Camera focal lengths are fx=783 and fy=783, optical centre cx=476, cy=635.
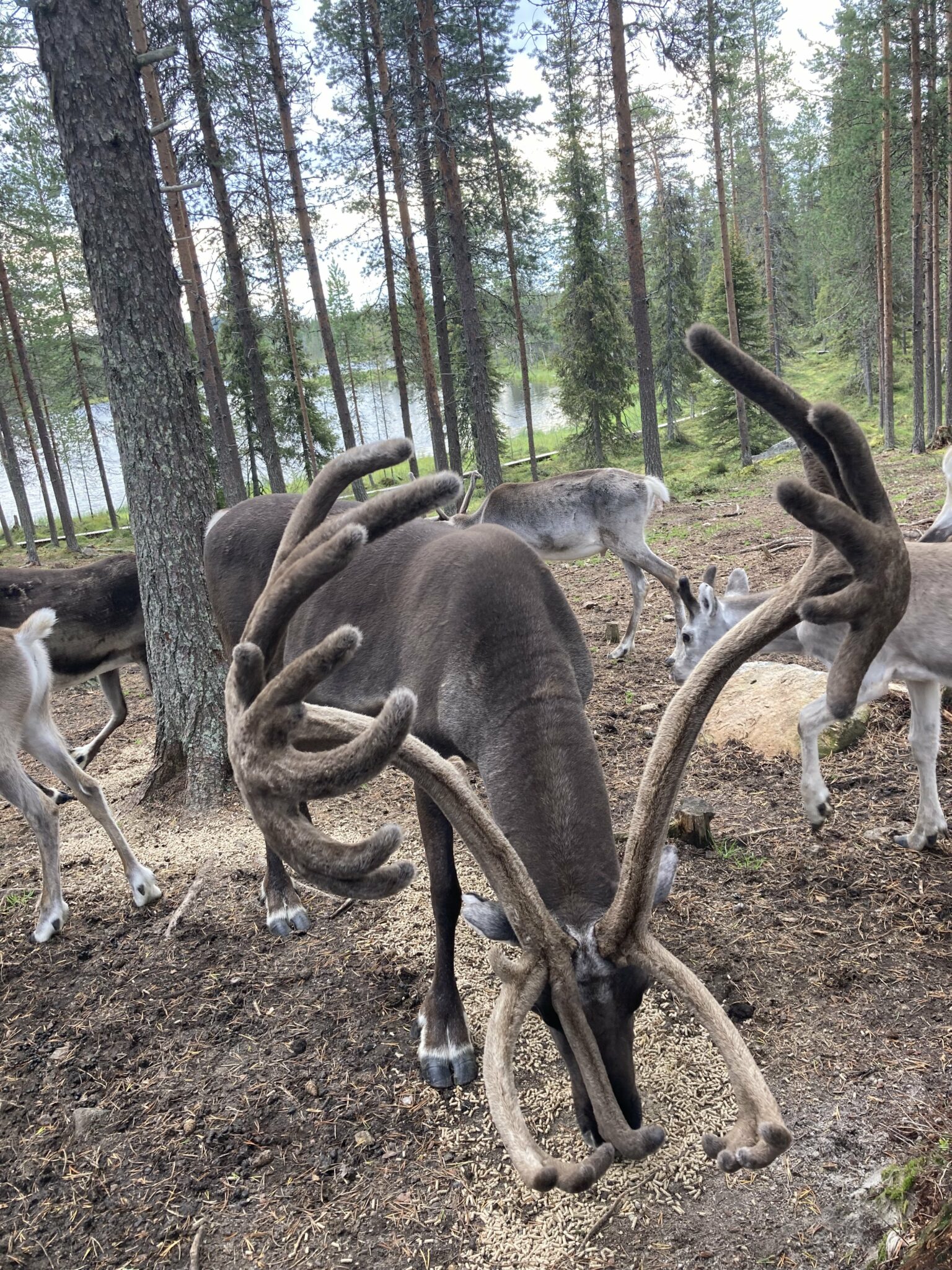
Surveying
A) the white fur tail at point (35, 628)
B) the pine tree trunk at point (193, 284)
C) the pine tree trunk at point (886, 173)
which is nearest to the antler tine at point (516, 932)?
the white fur tail at point (35, 628)

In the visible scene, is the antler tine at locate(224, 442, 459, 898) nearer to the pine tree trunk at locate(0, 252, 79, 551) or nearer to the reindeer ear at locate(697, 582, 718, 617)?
the reindeer ear at locate(697, 582, 718, 617)

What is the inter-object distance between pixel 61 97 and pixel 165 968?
539 cm

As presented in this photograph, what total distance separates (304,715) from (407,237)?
19141mm

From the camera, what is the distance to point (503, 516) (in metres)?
11.6

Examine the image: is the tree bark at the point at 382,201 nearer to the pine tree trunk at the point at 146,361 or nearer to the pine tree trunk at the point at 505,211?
the pine tree trunk at the point at 505,211

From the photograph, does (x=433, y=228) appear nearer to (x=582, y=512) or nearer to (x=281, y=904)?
(x=582, y=512)

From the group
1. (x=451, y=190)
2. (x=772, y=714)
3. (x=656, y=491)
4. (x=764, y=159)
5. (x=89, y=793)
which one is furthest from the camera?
(x=764, y=159)

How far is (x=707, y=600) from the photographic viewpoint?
249 inches

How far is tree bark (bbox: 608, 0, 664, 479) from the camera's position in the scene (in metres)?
14.1

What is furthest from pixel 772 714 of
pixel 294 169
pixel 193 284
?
pixel 294 169

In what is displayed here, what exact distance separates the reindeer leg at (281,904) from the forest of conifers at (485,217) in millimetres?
5278

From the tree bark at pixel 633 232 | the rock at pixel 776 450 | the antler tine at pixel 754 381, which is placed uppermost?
the tree bark at pixel 633 232

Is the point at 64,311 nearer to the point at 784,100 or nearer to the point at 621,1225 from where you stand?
the point at 784,100

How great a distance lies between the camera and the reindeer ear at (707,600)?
20.7 ft
